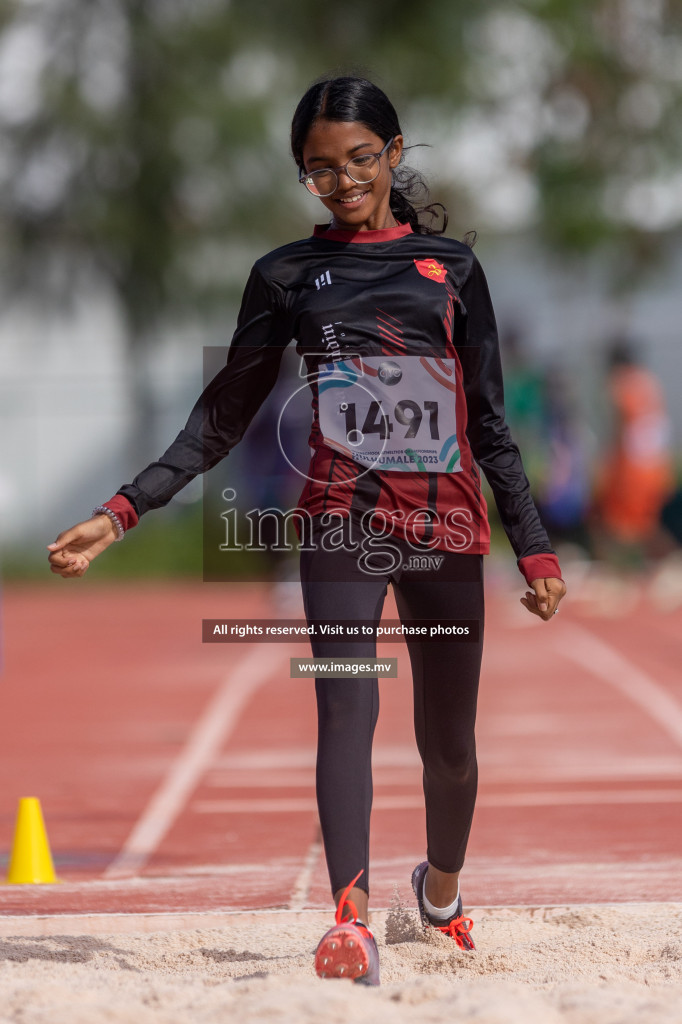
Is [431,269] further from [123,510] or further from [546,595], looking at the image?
[123,510]

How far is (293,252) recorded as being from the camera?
3.59 m

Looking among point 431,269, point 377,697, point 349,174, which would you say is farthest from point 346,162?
point 377,697

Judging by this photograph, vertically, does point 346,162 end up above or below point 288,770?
above

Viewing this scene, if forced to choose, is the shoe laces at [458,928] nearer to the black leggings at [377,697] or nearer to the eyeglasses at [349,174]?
the black leggings at [377,697]

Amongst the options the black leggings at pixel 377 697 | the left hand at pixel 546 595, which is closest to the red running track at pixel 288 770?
the black leggings at pixel 377 697

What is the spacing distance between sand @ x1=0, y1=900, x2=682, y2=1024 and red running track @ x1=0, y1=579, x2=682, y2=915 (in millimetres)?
441

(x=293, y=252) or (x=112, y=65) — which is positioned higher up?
(x=112, y=65)

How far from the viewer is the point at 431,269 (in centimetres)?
357

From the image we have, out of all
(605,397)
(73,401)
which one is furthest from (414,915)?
(73,401)

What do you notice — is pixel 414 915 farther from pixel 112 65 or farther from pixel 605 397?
A: pixel 112 65

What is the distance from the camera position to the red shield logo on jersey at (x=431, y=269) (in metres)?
3.55

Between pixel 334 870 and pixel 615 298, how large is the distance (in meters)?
19.9

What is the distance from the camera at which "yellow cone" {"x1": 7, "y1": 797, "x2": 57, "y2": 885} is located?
497cm

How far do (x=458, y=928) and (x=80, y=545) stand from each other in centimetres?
140
